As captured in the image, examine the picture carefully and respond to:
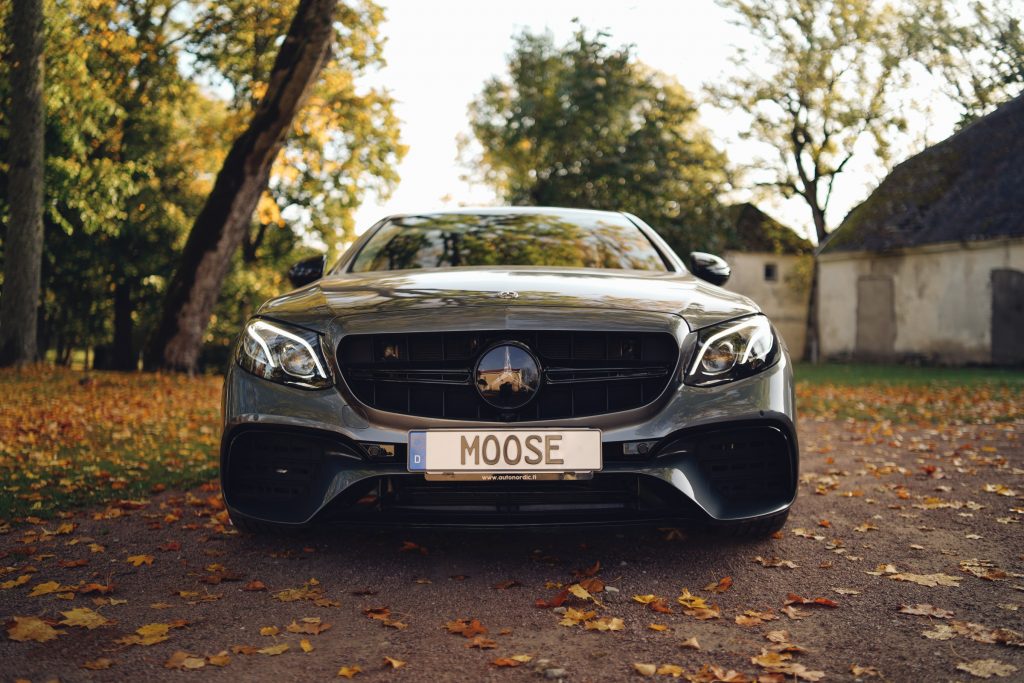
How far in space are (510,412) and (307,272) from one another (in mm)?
1808

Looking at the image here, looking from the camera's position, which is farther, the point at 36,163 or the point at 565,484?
the point at 36,163

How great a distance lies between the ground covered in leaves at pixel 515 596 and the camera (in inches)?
109

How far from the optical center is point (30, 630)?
9.91ft

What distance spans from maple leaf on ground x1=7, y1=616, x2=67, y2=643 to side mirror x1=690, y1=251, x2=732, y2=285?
3.14 metres

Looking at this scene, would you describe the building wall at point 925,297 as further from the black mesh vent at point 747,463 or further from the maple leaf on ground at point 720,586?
the maple leaf on ground at point 720,586

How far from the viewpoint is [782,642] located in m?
2.95

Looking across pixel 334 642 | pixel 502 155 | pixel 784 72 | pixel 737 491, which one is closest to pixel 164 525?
pixel 334 642

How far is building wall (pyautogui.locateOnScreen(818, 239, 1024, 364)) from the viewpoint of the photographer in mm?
25672

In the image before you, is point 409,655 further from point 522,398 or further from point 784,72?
point 784,72

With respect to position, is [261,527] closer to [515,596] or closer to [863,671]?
[515,596]

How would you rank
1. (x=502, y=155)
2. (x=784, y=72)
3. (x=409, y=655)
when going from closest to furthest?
(x=409, y=655), (x=784, y=72), (x=502, y=155)

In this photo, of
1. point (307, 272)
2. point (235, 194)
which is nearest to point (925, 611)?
point (307, 272)

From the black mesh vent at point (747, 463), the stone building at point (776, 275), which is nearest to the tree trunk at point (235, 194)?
the black mesh vent at point (747, 463)

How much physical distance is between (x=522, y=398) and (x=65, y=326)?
37.9 metres
